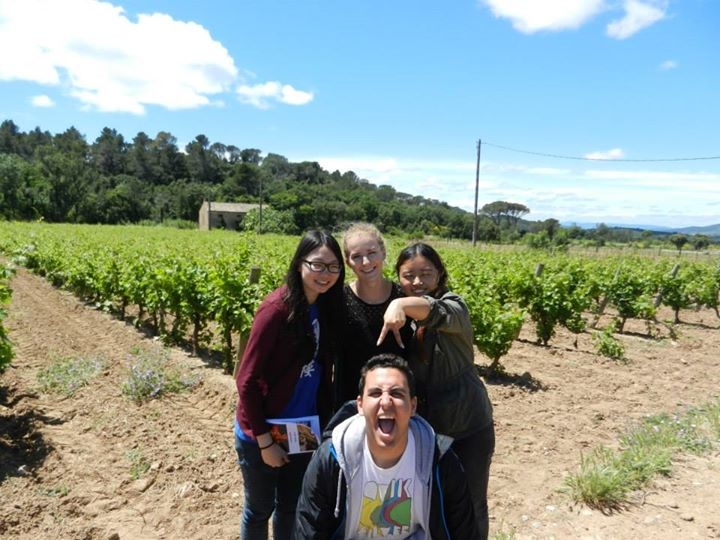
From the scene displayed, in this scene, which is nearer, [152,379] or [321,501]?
[321,501]

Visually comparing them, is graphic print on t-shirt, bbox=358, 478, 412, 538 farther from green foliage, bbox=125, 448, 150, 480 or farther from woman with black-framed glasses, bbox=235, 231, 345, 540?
green foliage, bbox=125, 448, 150, 480

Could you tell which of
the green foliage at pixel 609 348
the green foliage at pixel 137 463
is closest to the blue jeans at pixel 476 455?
the green foliage at pixel 137 463

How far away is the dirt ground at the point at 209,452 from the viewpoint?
132 inches

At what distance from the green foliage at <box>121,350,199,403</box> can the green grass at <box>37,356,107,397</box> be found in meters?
0.42

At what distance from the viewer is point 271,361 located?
2.27 metres

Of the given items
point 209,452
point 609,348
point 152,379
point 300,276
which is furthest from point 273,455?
point 609,348

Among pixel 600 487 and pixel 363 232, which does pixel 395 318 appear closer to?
pixel 363 232

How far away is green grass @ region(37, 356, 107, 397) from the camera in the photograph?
5887 millimetres

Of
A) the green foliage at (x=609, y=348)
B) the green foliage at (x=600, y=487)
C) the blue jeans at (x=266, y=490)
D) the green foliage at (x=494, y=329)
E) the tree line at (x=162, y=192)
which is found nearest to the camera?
the blue jeans at (x=266, y=490)

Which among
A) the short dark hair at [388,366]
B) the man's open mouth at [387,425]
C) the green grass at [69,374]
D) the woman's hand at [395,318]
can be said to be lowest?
the green grass at [69,374]

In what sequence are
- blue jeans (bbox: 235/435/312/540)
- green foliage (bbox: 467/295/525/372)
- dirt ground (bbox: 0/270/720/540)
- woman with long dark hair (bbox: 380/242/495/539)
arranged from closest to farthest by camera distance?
woman with long dark hair (bbox: 380/242/495/539) < blue jeans (bbox: 235/435/312/540) < dirt ground (bbox: 0/270/720/540) < green foliage (bbox: 467/295/525/372)

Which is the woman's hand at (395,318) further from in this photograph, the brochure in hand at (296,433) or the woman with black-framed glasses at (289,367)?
the brochure in hand at (296,433)

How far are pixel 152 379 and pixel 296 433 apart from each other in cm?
410

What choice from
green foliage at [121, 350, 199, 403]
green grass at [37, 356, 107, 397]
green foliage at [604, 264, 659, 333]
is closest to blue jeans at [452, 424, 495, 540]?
green foliage at [121, 350, 199, 403]
